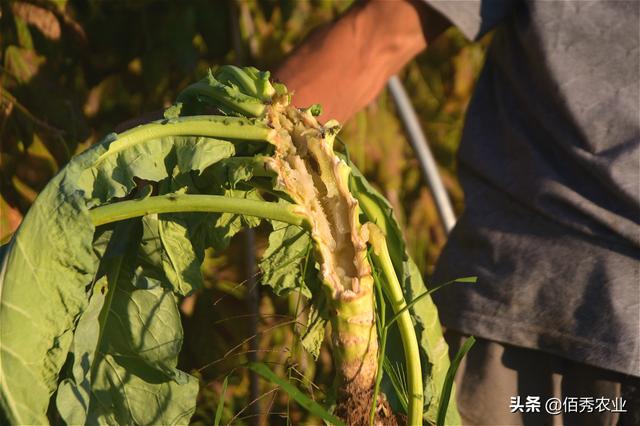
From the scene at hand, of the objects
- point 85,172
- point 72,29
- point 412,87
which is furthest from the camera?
point 412,87

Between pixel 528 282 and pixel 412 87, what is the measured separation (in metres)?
1.71

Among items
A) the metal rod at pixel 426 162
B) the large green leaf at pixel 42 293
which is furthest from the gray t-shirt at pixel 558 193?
the large green leaf at pixel 42 293

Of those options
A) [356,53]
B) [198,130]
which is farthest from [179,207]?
[356,53]

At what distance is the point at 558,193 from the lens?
4.15 feet

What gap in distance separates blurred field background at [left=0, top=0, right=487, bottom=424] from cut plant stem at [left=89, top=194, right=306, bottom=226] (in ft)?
0.60

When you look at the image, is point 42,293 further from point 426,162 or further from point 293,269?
point 426,162

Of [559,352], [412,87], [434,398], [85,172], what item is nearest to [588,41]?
[559,352]

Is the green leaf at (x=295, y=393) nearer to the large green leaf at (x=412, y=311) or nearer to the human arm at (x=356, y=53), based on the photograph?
the large green leaf at (x=412, y=311)

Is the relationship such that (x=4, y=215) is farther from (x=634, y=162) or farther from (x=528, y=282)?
(x=634, y=162)

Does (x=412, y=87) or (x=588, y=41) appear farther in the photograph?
(x=412, y=87)

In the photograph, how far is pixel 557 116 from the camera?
1.30 m

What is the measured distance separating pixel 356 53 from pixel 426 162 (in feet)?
2.31

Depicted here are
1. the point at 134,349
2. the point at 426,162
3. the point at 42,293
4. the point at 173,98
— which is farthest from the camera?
the point at 173,98

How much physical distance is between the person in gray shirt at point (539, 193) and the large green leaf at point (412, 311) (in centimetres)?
38
